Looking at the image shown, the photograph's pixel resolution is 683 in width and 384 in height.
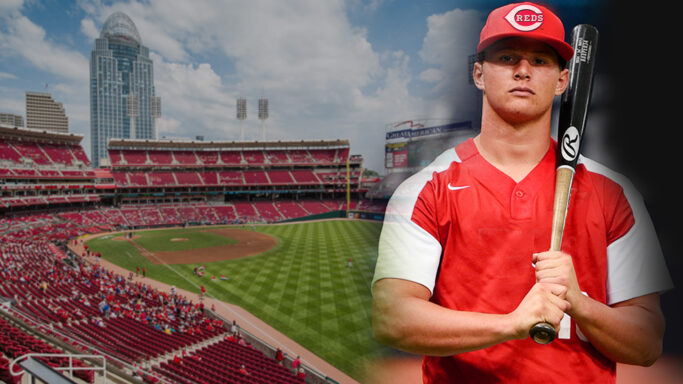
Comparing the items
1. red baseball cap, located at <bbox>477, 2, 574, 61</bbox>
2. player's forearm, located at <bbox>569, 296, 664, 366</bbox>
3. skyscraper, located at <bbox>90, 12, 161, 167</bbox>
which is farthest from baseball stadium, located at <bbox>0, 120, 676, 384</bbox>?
skyscraper, located at <bbox>90, 12, 161, 167</bbox>

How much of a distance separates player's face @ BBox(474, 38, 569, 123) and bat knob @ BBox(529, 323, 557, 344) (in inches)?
30.1

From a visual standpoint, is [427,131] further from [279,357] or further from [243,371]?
[279,357]

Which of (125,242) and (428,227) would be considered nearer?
(428,227)

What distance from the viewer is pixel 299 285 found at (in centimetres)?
2033

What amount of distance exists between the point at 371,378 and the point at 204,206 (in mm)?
54201

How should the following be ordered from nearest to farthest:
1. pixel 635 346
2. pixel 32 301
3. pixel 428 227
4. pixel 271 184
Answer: pixel 635 346 → pixel 428 227 → pixel 32 301 → pixel 271 184

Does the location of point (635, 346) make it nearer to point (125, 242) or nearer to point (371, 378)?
point (371, 378)

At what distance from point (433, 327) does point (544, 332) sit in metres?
0.35

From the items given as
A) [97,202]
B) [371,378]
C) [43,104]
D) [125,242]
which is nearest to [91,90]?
[43,104]

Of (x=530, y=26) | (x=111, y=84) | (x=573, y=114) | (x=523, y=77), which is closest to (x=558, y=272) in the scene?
(x=573, y=114)

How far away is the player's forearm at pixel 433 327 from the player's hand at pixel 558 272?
0.19 meters

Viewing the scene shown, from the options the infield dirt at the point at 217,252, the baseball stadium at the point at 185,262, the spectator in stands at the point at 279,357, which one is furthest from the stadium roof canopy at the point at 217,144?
the spectator in stands at the point at 279,357

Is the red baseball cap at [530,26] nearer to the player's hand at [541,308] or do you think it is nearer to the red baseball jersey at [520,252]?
the red baseball jersey at [520,252]

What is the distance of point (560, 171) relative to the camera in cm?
132
